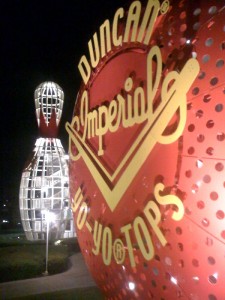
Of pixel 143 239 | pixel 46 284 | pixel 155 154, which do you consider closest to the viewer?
pixel 155 154

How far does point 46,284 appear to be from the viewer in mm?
13875

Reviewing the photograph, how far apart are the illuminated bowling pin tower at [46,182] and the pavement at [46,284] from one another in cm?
723

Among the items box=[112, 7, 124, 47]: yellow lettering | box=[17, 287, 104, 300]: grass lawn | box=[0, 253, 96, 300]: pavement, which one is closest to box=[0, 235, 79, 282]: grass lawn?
box=[0, 253, 96, 300]: pavement

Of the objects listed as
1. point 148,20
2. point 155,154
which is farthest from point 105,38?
point 155,154

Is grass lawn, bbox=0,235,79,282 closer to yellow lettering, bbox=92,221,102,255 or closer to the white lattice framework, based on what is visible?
the white lattice framework

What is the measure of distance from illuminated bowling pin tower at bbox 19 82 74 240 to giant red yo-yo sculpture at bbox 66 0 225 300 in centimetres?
1775

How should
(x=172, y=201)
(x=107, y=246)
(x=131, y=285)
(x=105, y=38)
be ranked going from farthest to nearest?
(x=105, y=38)
(x=107, y=246)
(x=131, y=285)
(x=172, y=201)

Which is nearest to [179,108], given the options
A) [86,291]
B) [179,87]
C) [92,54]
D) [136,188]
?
[179,87]

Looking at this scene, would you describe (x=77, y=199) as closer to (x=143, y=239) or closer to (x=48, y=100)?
(x=143, y=239)

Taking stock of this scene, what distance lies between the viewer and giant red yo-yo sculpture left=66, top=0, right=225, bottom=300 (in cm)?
362

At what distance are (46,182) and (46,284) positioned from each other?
10.4 m

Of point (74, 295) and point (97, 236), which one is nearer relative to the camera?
point (97, 236)

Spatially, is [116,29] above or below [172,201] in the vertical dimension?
above

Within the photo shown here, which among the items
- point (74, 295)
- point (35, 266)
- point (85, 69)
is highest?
point (85, 69)
